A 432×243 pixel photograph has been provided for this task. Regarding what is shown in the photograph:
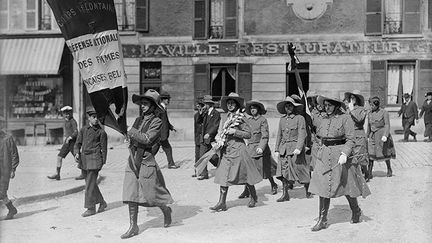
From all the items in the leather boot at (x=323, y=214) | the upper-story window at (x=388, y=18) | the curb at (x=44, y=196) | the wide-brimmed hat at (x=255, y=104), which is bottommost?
the curb at (x=44, y=196)

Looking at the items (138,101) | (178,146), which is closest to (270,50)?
(178,146)

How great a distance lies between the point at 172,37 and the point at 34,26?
17.9 ft

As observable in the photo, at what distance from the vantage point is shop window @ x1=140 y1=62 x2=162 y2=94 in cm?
1964

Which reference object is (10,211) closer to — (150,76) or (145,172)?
(145,172)

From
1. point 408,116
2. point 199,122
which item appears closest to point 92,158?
point 199,122

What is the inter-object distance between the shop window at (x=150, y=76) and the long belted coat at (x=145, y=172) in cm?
1287

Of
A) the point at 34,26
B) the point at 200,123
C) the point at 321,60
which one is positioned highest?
the point at 34,26

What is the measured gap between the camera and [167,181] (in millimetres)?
10812

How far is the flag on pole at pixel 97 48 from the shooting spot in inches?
246

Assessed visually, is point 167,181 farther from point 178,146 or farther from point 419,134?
point 419,134

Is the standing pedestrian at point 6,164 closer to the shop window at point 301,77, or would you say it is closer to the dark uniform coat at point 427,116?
the dark uniform coat at point 427,116

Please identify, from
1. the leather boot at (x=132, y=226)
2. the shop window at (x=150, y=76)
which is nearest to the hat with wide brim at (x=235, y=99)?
the leather boot at (x=132, y=226)

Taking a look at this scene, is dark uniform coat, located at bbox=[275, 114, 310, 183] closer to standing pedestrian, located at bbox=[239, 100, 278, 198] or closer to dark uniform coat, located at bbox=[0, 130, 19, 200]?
standing pedestrian, located at bbox=[239, 100, 278, 198]

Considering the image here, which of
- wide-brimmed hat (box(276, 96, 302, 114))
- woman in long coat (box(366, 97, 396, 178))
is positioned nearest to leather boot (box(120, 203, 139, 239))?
wide-brimmed hat (box(276, 96, 302, 114))
